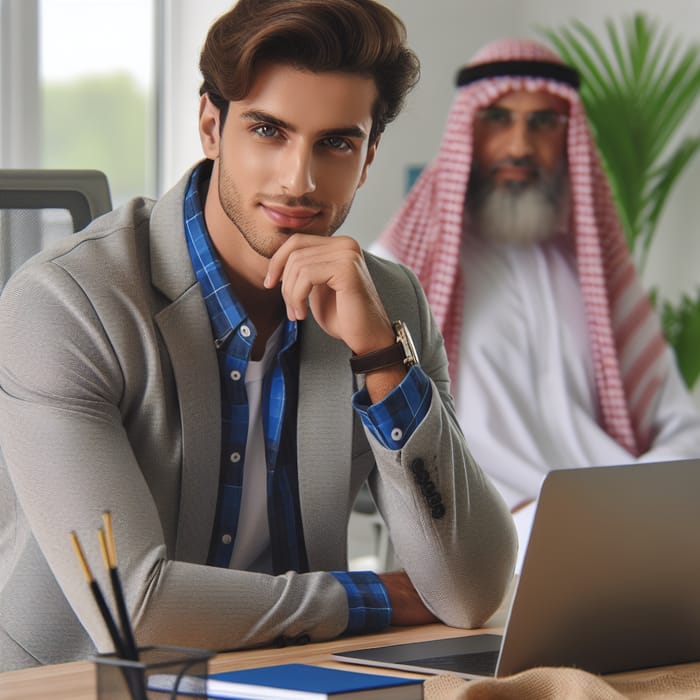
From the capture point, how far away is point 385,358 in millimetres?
1391

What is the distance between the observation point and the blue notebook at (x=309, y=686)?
88 cm

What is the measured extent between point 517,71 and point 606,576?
2.65 metres

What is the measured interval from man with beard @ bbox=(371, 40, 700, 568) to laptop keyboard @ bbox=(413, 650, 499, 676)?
1.91m

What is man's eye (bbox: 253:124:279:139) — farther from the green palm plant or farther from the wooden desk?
the green palm plant

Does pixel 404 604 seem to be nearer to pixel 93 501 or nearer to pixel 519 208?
pixel 93 501

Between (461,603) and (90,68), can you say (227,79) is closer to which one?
(461,603)

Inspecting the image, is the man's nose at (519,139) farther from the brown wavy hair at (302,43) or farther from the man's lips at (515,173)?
the brown wavy hair at (302,43)

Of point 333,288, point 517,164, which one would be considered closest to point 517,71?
point 517,164

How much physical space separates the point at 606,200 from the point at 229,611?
8.41 ft

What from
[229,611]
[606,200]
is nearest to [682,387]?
[606,200]

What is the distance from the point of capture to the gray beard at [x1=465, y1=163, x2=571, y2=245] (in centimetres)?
345

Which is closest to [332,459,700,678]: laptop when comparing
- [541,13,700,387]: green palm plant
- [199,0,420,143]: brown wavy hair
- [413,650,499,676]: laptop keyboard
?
[413,650,499,676]: laptop keyboard

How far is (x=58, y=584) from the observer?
4.51ft

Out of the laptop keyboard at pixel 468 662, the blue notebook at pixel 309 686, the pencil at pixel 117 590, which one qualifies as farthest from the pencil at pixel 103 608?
the laptop keyboard at pixel 468 662
